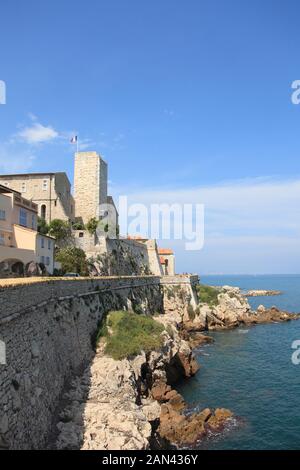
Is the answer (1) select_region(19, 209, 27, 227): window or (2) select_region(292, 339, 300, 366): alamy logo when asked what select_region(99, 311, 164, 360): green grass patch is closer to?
(1) select_region(19, 209, 27, 227): window

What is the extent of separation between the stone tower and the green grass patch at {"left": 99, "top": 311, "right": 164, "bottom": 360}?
31053mm

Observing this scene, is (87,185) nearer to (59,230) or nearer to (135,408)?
(59,230)

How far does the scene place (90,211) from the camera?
62.0 m

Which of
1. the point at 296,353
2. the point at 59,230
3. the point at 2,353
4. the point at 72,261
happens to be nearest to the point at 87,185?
the point at 59,230

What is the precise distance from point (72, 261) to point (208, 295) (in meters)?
29.4

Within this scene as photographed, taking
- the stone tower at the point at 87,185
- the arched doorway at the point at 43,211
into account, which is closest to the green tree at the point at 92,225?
the stone tower at the point at 87,185

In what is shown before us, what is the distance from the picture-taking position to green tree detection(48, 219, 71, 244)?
5056 centimetres

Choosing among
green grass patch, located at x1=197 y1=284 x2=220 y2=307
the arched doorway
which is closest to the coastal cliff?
the arched doorway

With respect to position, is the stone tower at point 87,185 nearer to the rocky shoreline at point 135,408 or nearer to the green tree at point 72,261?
the green tree at point 72,261

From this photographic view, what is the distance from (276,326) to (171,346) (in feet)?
112

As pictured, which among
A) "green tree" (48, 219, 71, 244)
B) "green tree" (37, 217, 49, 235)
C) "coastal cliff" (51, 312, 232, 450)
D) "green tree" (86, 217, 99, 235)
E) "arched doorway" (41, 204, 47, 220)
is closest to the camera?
"coastal cliff" (51, 312, 232, 450)

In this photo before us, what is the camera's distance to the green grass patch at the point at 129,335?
27625mm

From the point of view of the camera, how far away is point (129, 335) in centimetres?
2992
